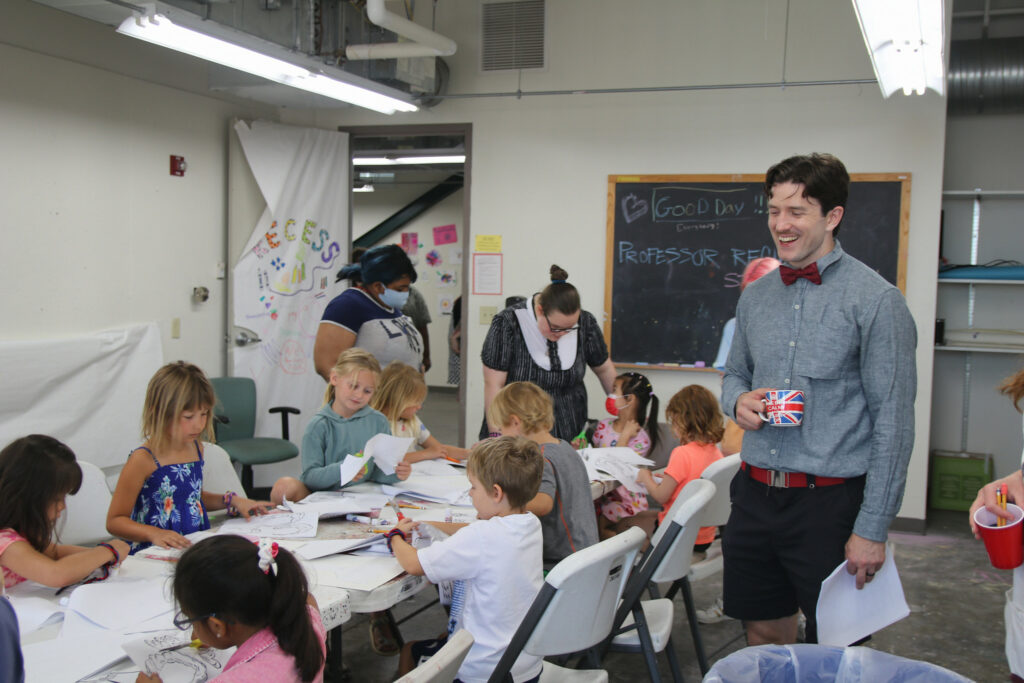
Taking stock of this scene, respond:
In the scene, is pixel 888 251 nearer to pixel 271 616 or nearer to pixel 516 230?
pixel 516 230

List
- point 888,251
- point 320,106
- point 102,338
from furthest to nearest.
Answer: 1. point 320,106
2. point 888,251
3. point 102,338

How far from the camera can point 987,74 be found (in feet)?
16.6

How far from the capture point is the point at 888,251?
4.90m

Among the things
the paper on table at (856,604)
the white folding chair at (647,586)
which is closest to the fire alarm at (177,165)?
the white folding chair at (647,586)

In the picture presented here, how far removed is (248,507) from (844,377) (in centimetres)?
173

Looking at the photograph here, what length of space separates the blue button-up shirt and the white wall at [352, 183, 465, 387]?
7.88 meters

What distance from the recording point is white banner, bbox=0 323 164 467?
151 inches

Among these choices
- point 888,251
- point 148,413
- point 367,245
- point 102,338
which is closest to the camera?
point 148,413

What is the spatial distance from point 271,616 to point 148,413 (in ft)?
4.21

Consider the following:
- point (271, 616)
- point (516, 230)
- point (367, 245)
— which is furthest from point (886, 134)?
point (367, 245)

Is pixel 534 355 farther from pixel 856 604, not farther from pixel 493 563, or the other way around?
pixel 856 604

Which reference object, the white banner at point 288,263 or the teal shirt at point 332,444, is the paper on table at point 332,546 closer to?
the teal shirt at point 332,444

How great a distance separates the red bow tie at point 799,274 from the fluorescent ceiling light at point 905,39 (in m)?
1.41

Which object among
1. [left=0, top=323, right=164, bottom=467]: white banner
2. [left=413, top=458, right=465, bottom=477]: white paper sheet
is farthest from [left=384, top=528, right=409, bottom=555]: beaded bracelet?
[left=0, top=323, right=164, bottom=467]: white banner
